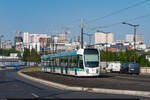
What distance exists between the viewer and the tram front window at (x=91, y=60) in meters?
36.9

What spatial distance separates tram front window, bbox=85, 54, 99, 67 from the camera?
121 feet

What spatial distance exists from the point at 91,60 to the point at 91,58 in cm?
24

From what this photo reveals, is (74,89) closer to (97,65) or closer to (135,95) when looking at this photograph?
(135,95)

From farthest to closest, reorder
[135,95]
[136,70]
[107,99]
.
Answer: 1. [136,70]
2. [135,95]
3. [107,99]

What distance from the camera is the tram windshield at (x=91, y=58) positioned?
121ft

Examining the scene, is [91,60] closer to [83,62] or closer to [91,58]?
[91,58]

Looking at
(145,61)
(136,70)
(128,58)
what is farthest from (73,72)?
(128,58)

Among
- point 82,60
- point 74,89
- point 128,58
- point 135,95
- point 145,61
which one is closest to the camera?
point 135,95

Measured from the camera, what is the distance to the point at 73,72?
1556 inches

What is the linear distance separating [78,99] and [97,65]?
2251cm

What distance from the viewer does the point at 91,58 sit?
3716 centimetres

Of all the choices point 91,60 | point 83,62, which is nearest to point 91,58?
point 91,60

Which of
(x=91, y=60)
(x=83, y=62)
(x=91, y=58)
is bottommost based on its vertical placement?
(x=83, y=62)

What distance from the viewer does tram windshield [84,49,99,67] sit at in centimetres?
3691
